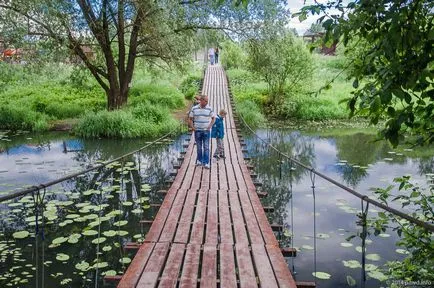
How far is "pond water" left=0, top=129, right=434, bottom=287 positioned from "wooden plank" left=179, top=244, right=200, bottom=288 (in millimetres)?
1100

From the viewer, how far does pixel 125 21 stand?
13844mm

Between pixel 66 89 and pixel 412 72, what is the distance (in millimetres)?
19338

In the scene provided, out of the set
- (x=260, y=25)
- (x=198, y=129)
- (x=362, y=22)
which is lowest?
(x=198, y=129)

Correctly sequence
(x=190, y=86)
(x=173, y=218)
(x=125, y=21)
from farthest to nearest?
(x=190, y=86), (x=125, y=21), (x=173, y=218)

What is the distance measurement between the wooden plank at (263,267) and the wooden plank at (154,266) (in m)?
0.77

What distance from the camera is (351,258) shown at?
5035mm

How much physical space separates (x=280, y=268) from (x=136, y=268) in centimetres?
114

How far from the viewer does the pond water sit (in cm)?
477

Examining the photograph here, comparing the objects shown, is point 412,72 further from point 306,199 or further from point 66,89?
point 66,89

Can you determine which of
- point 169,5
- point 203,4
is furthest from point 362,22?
point 203,4

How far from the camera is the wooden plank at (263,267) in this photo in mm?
3094

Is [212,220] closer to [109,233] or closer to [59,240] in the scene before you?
[109,233]

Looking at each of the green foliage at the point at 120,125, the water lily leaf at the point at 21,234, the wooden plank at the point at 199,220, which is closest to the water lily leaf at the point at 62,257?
the water lily leaf at the point at 21,234

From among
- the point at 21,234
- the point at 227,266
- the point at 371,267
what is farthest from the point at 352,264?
the point at 21,234
